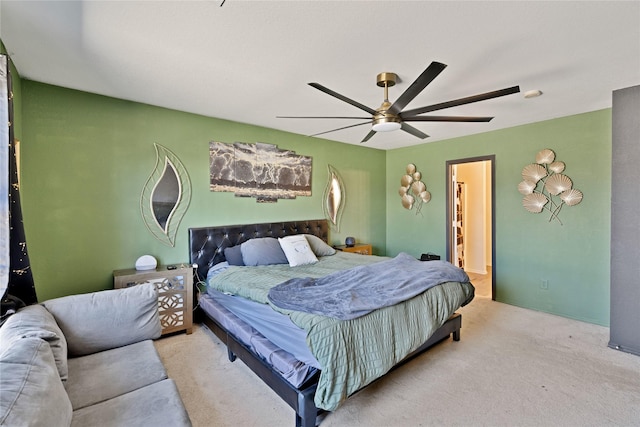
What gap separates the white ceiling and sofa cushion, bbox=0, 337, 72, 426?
1849 millimetres

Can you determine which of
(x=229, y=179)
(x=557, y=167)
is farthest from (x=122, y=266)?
(x=557, y=167)

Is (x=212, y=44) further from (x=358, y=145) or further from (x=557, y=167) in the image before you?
(x=557, y=167)

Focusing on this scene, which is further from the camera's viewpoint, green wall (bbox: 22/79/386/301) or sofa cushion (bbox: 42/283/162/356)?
green wall (bbox: 22/79/386/301)

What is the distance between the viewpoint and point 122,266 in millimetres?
3232

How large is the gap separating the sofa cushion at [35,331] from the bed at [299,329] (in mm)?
1166

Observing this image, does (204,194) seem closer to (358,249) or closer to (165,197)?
(165,197)

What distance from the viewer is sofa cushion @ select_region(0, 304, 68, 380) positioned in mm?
1434

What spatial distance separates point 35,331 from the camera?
1.47 meters

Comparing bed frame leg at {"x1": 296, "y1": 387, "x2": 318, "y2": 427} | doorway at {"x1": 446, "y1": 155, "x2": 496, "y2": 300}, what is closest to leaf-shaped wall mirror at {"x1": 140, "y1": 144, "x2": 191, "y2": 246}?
bed frame leg at {"x1": 296, "y1": 387, "x2": 318, "y2": 427}

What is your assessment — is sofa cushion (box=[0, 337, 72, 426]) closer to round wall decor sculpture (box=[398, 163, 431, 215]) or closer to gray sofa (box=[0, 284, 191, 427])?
gray sofa (box=[0, 284, 191, 427])

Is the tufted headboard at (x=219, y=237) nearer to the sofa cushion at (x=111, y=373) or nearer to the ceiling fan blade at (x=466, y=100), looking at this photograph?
the sofa cushion at (x=111, y=373)

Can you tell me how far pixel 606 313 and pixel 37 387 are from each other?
16.9 ft

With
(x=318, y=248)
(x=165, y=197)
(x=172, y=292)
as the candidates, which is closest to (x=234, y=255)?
(x=172, y=292)

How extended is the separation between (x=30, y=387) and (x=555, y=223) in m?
5.06
